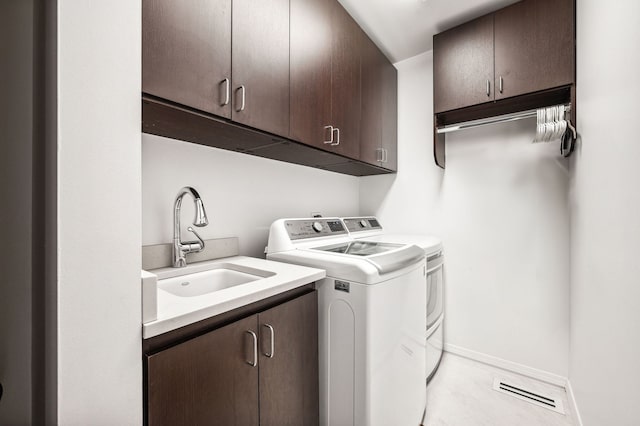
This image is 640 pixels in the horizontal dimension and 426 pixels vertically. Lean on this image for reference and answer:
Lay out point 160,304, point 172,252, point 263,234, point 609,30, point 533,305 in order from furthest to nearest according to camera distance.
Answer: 1. point 533,305
2. point 263,234
3. point 172,252
4. point 609,30
5. point 160,304

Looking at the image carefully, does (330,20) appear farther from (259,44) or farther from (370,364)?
(370,364)

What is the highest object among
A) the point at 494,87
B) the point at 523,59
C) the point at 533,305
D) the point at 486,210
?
the point at 523,59

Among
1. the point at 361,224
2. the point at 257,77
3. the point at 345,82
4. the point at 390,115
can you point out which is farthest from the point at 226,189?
the point at 390,115

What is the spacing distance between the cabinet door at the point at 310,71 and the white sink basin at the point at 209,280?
0.72 meters

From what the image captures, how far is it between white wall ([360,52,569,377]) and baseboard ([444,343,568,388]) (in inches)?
1.3

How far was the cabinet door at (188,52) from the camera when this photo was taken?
2.80ft

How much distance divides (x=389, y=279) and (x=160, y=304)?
0.86 metres

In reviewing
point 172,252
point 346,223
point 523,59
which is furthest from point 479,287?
point 172,252

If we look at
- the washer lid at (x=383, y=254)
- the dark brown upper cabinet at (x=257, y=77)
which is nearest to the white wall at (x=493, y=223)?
the dark brown upper cabinet at (x=257, y=77)

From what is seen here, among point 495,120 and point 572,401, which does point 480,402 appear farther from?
point 495,120

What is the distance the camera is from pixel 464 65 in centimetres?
185

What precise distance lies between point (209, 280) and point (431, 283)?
4.70ft

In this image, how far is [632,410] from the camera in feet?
2.63

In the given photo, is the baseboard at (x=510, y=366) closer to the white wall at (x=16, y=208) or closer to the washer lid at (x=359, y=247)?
the washer lid at (x=359, y=247)
